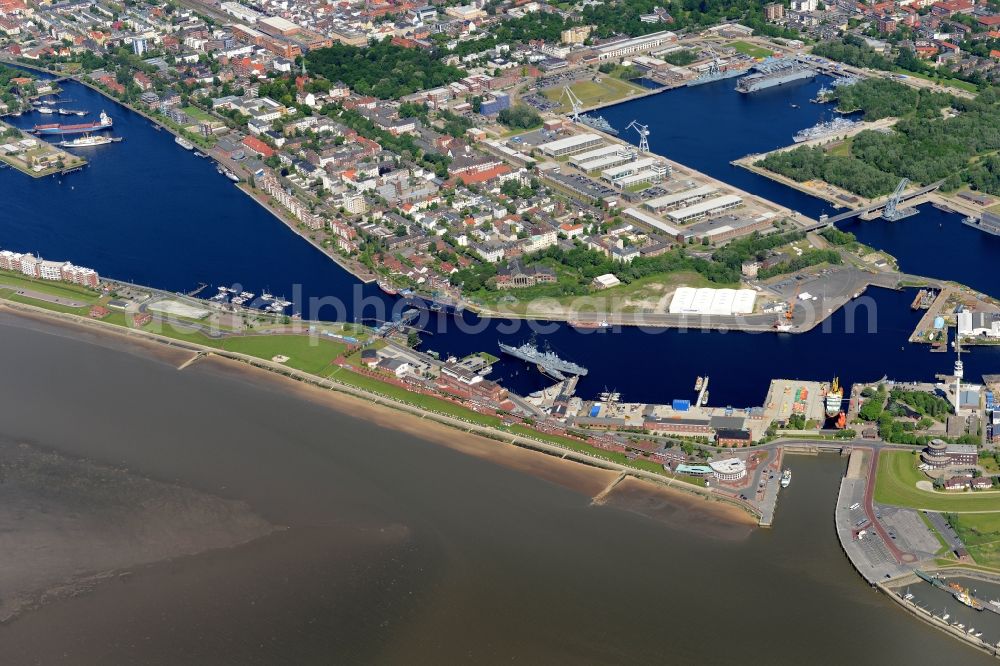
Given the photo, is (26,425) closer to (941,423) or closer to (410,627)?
(410,627)

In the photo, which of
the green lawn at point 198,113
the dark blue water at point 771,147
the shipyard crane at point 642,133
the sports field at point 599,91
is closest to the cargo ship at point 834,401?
the dark blue water at point 771,147

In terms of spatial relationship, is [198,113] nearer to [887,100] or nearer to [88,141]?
[88,141]

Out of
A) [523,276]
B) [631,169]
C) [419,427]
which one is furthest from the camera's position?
[631,169]

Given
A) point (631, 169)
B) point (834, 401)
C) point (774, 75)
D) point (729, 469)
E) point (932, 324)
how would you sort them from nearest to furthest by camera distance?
point (729, 469), point (834, 401), point (932, 324), point (631, 169), point (774, 75)

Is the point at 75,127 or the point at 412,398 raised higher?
the point at 412,398

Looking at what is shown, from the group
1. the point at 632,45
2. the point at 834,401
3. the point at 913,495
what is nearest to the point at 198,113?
the point at 632,45

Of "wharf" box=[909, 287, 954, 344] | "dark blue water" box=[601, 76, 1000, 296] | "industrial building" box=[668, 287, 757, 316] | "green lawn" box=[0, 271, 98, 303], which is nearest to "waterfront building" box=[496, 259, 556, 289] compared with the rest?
"industrial building" box=[668, 287, 757, 316]
